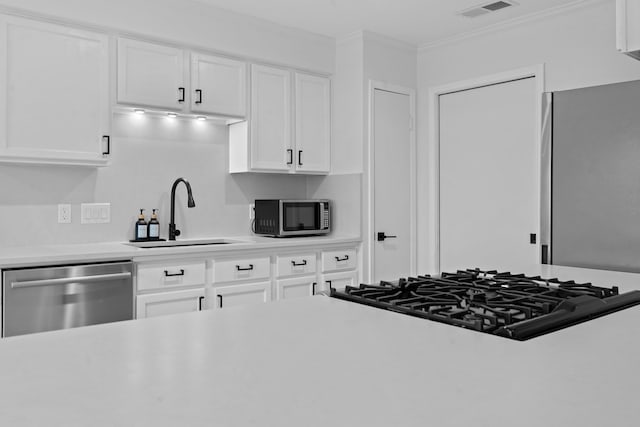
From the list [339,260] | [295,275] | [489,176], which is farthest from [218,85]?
[489,176]

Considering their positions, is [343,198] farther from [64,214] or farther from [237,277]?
[64,214]

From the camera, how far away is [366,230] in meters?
3.98

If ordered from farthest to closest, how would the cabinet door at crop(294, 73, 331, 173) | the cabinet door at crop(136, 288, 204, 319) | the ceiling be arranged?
the cabinet door at crop(294, 73, 331, 173), the ceiling, the cabinet door at crop(136, 288, 204, 319)

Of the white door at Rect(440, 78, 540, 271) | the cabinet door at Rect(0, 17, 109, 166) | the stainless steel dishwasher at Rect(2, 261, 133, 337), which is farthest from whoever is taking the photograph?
the white door at Rect(440, 78, 540, 271)

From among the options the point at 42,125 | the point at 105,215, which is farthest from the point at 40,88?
the point at 105,215

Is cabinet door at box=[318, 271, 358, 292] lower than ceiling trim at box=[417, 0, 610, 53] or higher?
lower

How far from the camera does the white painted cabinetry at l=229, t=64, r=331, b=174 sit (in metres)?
3.70

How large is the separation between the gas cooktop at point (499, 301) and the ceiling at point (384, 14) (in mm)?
2261

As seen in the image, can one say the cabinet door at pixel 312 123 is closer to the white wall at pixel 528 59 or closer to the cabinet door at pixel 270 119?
the cabinet door at pixel 270 119

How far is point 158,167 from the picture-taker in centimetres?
355

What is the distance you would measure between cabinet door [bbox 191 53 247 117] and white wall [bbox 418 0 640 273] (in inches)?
61.6

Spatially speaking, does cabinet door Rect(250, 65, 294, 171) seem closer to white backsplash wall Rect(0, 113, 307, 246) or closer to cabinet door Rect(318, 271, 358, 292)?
white backsplash wall Rect(0, 113, 307, 246)

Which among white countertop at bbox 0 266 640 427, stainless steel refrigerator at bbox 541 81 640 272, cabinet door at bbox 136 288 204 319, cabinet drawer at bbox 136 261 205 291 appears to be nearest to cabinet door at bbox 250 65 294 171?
cabinet drawer at bbox 136 261 205 291

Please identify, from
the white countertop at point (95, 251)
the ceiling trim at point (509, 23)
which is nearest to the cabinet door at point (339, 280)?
the white countertop at point (95, 251)
